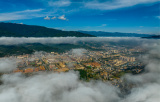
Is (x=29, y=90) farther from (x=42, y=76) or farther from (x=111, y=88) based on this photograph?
(x=111, y=88)

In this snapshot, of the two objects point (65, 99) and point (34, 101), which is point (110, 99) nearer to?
point (65, 99)

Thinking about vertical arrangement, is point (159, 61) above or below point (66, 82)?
above

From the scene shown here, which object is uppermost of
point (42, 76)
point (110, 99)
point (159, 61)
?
point (159, 61)

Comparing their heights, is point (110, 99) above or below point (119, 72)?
below

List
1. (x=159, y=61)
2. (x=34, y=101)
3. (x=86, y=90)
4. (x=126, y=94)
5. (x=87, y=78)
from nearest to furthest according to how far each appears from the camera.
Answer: (x=34, y=101)
(x=126, y=94)
(x=86, y=90)
(x=159, y=61)
(x=87, y=78)

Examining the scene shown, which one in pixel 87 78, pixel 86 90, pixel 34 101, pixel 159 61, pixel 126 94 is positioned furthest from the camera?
pixel 87 78

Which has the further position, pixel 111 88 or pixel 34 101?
pixel 111 88

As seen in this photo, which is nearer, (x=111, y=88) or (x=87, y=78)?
(x=111, y=88)

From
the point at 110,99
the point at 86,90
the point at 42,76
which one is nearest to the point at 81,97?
the point at 86,90

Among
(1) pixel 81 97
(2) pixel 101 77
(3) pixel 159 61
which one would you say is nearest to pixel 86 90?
(1) pixel 81 97
